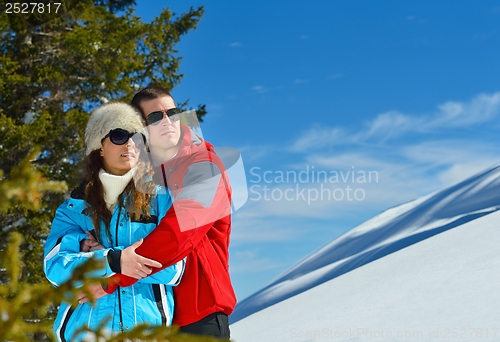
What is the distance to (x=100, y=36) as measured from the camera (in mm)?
10703

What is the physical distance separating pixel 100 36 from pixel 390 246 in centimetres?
974

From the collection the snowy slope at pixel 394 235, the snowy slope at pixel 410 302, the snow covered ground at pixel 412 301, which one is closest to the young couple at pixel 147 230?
the snowy slope at pixel 410 302

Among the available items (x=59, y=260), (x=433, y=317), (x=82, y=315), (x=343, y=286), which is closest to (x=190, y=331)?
(x=82, y=315)

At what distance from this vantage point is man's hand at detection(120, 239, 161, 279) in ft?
7.32

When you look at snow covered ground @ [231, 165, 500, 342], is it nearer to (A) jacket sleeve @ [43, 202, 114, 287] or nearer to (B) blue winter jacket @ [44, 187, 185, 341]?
(B) blue winter jacket @ [44, 187, 185, 341]

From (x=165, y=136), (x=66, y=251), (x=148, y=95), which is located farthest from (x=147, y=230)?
(x=148, y=95)

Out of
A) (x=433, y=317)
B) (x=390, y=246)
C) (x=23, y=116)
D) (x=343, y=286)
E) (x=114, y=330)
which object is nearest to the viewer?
(x=114, y=330)

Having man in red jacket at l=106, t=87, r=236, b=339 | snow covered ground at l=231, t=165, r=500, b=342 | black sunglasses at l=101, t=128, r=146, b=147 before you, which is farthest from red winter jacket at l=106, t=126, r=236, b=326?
snow covered ground at l=231, t=165, r=500, b=342

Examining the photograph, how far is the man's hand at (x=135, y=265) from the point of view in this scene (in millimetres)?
2230

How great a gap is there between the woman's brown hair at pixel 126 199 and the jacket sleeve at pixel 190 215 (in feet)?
0.48

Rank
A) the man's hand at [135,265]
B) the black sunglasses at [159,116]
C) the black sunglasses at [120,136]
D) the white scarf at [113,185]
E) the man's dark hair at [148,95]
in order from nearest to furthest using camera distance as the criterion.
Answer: the man's hand at [135,265] < the white scarf at [113,185] < the black sunglasses at [120,136] < the black sunglasses at [159,116] < the man's dark hair at [148,95]

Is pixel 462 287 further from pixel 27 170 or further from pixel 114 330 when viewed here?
pixel 27 170

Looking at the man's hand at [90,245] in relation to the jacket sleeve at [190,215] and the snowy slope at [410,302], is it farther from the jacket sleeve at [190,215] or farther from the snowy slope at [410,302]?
the snowy slope at [410,302]

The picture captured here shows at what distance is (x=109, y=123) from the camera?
267cm
